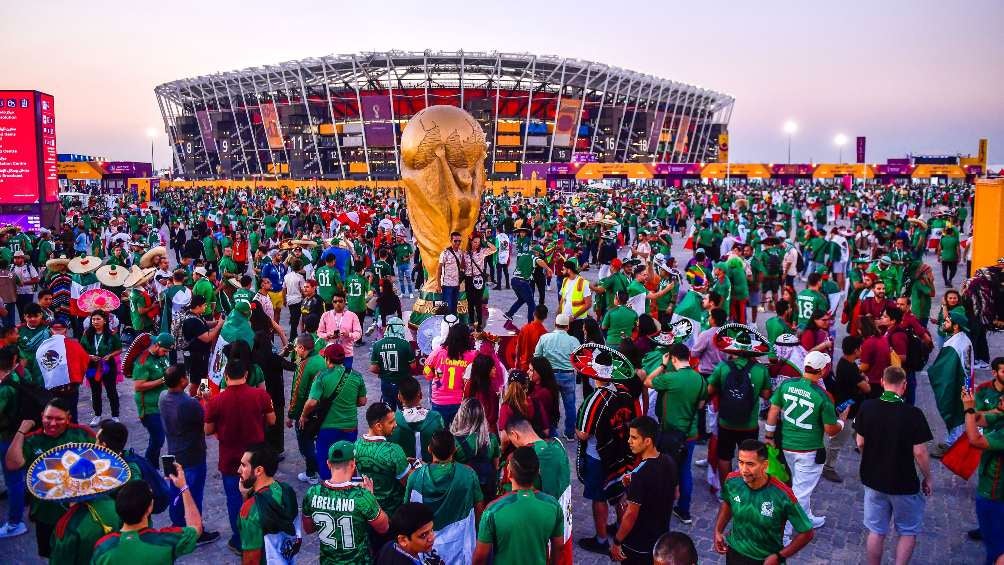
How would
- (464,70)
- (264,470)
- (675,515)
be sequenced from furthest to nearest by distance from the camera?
(464,70)
(675,515)
(264,470)

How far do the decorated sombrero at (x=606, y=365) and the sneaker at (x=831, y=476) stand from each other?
99.8 inches

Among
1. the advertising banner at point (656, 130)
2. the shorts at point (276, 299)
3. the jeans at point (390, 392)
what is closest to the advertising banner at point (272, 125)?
the advertising banner at point (656, 130)

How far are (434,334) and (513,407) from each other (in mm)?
2517

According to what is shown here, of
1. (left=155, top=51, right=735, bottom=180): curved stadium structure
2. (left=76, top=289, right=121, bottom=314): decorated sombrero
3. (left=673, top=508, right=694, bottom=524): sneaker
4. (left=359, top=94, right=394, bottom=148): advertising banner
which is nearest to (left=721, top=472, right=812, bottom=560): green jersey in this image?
(left=673, top=508, right=694, bottom=524): sneaker

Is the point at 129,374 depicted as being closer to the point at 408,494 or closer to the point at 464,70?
the point at 408,494

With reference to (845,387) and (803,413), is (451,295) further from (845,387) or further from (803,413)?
(803,413)

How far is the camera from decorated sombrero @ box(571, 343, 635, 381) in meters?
5.59

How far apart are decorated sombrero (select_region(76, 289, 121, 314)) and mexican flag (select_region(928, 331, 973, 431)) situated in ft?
28.4

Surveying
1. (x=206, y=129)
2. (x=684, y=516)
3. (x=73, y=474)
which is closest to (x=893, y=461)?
(x=684, y=516)

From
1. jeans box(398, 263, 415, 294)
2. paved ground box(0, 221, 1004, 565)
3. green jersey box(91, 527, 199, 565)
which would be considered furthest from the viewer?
jeans box(398, 263, 415, 294)

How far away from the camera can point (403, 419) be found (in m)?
4.83

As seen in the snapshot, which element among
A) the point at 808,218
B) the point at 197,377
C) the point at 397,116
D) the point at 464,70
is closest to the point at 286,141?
the point at 397,116

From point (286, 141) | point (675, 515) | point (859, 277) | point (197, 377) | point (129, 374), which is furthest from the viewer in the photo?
point (286, 141)

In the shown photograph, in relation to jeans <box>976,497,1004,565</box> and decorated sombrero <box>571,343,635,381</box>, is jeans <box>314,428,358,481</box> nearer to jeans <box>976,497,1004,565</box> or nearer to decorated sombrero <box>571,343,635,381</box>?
decorated sombrero <box>571,343,635,381</box>
